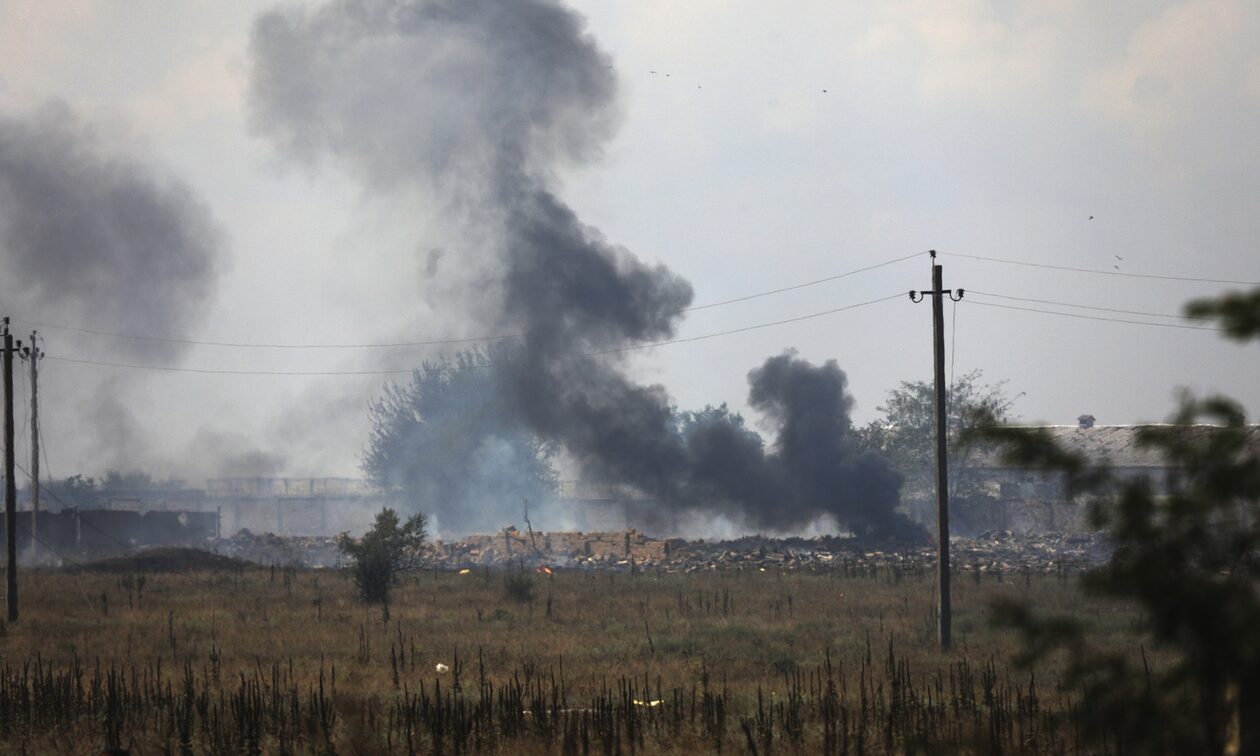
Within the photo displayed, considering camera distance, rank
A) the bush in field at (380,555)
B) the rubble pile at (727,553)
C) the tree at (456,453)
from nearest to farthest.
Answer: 1. the bush in field at (380,555)
2. the rubble pile at (727,553)
3. the tree at (456,453)

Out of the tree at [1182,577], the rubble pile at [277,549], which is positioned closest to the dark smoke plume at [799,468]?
the rubble pile at [277,549]

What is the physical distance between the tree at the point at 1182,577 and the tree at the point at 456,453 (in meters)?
80.4

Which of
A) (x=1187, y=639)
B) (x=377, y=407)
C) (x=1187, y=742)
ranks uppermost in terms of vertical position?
(x=377, y=407)

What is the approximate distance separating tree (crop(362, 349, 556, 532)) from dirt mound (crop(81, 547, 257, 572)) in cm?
3432

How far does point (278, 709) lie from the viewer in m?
→ 15.7

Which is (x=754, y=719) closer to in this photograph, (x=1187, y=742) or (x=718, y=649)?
(x=718, y=649)

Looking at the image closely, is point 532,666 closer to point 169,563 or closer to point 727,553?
point 727,553

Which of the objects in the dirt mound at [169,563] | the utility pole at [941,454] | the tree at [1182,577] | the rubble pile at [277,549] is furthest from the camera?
the rubble pile at [277,549]

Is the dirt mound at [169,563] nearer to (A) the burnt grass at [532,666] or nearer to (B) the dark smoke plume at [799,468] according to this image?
(A) the burnt grass at [532,666]

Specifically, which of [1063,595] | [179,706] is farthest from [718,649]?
[1063,595]

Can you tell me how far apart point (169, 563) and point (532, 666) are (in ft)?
111

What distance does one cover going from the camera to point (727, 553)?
52.6 meters

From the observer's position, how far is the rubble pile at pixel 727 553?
48.9 meters

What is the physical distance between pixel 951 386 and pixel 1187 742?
92850 millimetres
